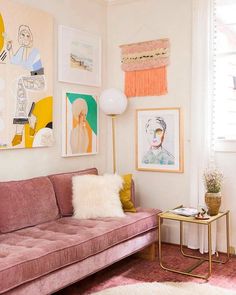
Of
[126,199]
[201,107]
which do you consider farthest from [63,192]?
[201,107]

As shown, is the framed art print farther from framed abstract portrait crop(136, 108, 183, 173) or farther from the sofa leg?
the sofa leg

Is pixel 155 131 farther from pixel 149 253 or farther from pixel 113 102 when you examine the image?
pixel 149 253

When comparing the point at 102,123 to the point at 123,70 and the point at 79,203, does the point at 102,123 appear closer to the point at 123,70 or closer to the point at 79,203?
the point at 123,70

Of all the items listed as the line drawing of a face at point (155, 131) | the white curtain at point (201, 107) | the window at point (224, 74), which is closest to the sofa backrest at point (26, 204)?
the line drawing of a face at point (155, 131)

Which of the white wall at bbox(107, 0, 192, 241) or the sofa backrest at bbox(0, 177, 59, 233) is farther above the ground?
the white wall at bbox(107, 0, 192, 241)

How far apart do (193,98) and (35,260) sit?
2.31m

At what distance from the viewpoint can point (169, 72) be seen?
4328 millimetres

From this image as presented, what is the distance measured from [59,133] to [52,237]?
1.41 meters

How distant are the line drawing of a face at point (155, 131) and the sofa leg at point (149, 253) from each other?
1.09 metres

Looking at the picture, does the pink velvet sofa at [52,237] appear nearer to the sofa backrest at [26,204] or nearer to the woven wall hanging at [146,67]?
the sofa backrest at [26,204]

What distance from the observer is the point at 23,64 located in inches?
145

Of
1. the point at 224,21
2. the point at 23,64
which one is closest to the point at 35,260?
the point at 23,64

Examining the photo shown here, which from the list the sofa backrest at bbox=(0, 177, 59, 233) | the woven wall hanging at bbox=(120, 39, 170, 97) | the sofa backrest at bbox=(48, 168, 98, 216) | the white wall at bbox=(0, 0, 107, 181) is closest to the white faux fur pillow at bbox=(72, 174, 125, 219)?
the sofa backrest at bbox=(48, 168, 98, 216)

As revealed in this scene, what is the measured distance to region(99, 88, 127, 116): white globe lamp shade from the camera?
424 cm
